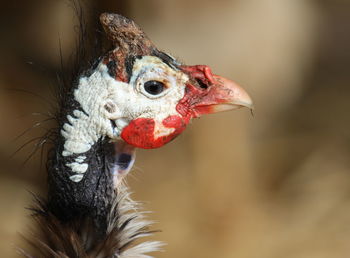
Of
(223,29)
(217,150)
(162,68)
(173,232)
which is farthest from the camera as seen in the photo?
(173,232)

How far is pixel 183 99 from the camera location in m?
A: 1.42

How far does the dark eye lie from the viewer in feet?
4.54

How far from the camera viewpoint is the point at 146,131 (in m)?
1.39

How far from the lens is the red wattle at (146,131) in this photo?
139cm

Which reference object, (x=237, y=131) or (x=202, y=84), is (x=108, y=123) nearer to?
(x=202, y=84)

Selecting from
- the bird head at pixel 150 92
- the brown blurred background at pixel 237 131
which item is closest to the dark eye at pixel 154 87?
the bird head at pixel 150 92

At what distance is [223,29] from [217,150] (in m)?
0.56

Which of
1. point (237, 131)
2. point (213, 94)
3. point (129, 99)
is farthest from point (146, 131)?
point (237, 131)

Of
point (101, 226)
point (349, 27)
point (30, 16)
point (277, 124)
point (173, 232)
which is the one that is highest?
point (349, 27)

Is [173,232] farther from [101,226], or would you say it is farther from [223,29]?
[101,226]

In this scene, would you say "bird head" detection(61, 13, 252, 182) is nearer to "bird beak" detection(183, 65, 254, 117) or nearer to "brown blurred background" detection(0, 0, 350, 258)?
"bird beak" detection(183, 65, 254, 117)

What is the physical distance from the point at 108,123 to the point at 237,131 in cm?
136

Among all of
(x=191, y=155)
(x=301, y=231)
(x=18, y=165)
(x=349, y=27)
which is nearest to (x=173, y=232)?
(x=191, y=155)

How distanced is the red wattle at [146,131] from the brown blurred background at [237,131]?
1086 mm
